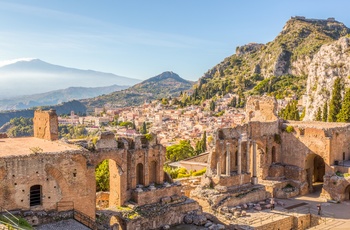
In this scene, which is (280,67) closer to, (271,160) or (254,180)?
(271,160)

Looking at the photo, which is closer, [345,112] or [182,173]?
[182,173]

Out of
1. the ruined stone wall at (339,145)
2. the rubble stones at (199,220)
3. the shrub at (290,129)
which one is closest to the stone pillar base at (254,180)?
the shrub at (290,129)

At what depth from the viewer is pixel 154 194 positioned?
26000 mm

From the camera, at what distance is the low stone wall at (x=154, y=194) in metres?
25.1

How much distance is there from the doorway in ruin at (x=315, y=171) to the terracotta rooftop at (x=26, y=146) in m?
22.8

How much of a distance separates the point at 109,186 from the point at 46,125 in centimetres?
745

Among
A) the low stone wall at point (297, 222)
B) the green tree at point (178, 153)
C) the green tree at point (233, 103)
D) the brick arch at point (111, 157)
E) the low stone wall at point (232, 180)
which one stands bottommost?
the low stone wall at point (297, 222)

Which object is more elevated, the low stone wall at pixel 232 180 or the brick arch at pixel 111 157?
the brick arch at pixel 111 157

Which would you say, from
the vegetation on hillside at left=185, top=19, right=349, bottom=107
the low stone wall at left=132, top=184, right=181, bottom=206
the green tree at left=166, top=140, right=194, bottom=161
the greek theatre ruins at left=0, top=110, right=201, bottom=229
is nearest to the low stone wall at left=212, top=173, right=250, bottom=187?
the greek theatre ruins at left=0, top=110, right=201, bottom=229

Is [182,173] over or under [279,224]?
over

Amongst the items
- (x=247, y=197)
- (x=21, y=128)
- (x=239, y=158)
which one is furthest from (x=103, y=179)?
(x=21, y=128)

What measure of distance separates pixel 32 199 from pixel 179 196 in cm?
1055

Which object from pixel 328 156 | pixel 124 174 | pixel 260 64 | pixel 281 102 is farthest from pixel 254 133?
pixel 260 64

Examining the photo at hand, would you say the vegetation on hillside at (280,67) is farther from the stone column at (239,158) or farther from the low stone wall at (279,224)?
the low stone wall at (279,224)
